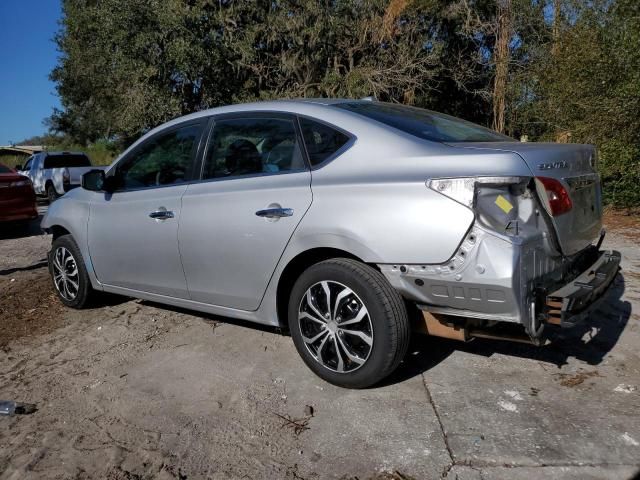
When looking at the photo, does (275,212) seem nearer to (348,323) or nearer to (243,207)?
(243,207)

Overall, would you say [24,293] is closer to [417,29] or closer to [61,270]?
[61,270]

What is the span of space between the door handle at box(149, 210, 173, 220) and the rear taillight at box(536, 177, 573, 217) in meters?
2.56

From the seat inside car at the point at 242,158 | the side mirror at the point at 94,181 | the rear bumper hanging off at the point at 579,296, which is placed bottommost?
the rear bumper hanging off at the point at 579,296

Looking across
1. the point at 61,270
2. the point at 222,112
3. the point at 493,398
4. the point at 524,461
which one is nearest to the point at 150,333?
the point at 61,270

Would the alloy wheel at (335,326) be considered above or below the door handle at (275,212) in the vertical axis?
below

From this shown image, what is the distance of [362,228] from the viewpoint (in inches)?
117

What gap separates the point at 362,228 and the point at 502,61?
43.5 ft

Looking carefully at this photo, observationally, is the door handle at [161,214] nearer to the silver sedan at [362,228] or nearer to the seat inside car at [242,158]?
the silver sedan at [362,228]

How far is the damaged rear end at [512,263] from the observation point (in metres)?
2.61

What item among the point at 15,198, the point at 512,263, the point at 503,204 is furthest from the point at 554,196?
the point at 15,198

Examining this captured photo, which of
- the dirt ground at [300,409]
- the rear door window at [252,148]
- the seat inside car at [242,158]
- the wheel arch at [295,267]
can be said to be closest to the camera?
the dirt ground at [300,409]

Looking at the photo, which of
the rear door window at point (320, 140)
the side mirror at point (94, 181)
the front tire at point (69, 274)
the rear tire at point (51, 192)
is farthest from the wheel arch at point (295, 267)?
the rear tire at point (51, 192)

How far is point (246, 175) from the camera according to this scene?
3.65m

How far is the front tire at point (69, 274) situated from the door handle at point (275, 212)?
2323 millimetres
